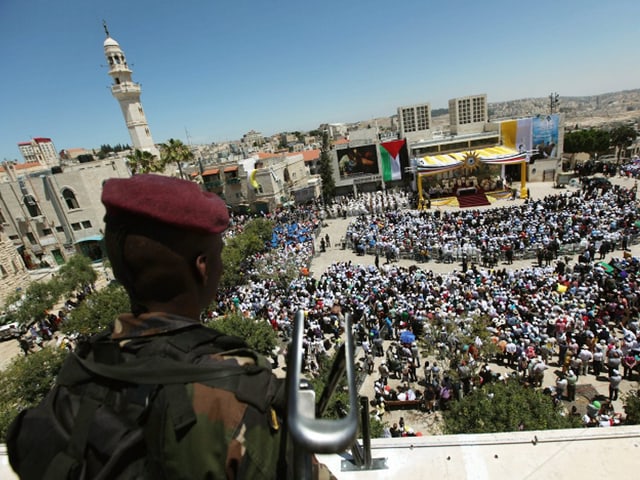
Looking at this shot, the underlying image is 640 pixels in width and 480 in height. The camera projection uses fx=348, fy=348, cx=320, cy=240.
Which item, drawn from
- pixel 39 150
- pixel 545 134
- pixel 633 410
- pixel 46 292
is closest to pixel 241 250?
pixel 46 292

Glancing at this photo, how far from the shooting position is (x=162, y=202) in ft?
4.55

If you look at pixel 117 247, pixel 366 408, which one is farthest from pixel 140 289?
pixel 366 408

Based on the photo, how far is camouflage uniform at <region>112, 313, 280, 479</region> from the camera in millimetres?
1162

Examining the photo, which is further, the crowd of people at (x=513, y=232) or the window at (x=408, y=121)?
the window at (x=408, y=121)

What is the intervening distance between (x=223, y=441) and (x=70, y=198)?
126ft

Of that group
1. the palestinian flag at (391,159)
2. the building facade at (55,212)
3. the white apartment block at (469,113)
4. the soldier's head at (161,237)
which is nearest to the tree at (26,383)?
the soldier's head at (161,237)

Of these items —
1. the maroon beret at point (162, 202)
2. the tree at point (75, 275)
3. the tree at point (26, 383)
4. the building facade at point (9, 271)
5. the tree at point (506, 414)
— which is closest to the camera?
the maroon beret at point (162, 202)

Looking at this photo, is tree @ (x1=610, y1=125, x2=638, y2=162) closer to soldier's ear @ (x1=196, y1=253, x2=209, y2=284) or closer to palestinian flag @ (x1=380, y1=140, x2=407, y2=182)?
palestinian flag @ (x1=380, y1=140, x2=407, y2=182)

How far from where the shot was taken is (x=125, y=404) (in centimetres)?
127

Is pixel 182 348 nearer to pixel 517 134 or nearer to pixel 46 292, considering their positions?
pixel 46 292

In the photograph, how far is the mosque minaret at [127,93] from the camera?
1517 inches

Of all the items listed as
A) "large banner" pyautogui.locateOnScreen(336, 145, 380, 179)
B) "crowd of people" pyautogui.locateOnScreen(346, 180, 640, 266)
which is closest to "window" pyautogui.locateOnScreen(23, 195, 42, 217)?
"crowd of people" pyautogui.locateOnScreen(346, 180, 640, 266)

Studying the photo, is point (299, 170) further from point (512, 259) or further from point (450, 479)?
point (450, 479)

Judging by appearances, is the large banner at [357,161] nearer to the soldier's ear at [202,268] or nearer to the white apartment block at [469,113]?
the white apartment block at [469,113]
